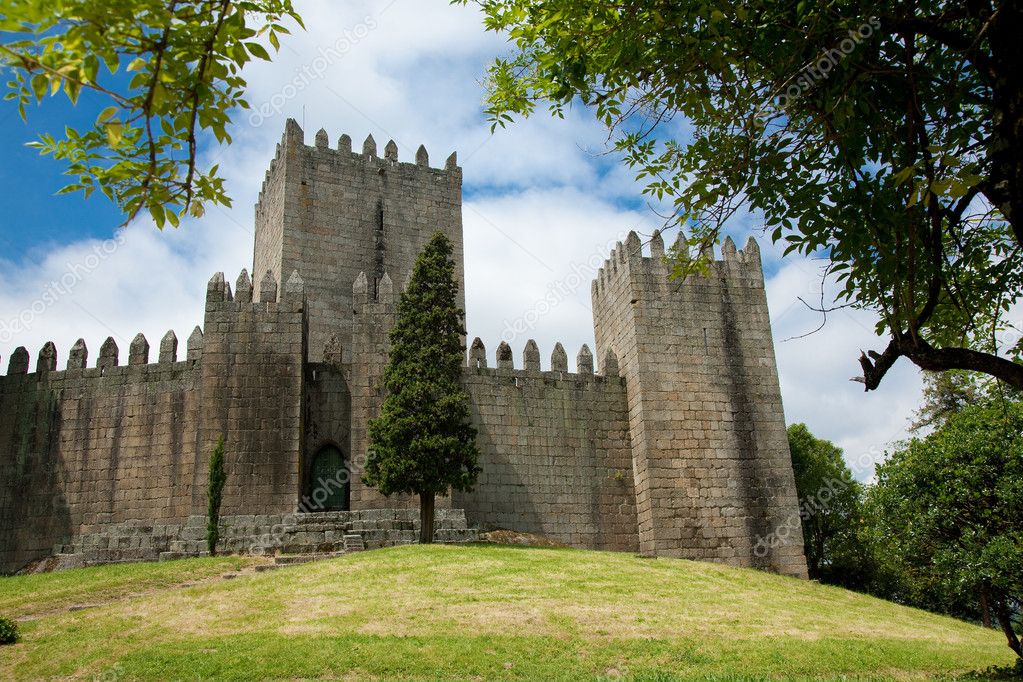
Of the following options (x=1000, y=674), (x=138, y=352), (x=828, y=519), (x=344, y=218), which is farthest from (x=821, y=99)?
(x=828, y=519)

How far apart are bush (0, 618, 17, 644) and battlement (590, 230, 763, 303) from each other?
562 inches

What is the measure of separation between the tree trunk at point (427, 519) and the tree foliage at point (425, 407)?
2 cm

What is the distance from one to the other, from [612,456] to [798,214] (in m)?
14.3

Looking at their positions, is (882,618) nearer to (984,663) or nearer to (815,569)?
(984,663)

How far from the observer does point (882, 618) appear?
15.2 meters

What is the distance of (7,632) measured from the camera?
1061 centimetres

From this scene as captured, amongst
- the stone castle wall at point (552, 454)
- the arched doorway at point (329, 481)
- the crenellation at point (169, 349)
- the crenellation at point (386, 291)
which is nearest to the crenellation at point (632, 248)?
→ the stone castle wall at point (552, 454)

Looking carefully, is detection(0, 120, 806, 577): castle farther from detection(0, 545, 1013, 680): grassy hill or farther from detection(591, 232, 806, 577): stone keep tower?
detection(0, 545, 1013, 680): grassy hill

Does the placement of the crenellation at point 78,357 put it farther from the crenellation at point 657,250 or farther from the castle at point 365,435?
the crenellation at point 657,250

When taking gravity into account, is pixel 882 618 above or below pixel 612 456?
below

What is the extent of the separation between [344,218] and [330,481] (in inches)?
384

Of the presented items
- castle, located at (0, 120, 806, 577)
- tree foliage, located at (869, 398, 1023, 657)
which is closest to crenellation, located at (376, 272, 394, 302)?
castle, located at (0, 120, 806, 577)

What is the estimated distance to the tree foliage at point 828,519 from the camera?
30.5m

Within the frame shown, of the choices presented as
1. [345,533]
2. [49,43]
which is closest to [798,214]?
[49,43]
